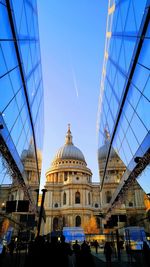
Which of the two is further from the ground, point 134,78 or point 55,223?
point 134,78

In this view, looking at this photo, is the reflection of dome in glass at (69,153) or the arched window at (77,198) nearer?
the arched window at (77,198)

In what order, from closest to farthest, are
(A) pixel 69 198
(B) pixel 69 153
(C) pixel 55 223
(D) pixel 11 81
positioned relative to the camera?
(D) pixel 11 81
(C) pixel 55 223
(A) pixel 69 198
(B) pixel 69 153

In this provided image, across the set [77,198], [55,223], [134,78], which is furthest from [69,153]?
[134,78]

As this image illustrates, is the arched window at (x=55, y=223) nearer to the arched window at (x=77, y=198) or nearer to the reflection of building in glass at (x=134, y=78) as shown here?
the arched window at (x=77, y=198)

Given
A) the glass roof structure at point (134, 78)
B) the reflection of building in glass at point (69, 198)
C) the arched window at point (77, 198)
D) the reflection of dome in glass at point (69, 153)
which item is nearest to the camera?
the glass roof structure at point (134, 78)

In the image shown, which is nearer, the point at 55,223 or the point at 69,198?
the point at 55,223

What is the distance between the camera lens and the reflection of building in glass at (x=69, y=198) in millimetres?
80375

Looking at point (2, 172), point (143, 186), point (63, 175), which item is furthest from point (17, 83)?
point (63, 175)

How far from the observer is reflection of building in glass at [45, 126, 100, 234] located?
80.4m

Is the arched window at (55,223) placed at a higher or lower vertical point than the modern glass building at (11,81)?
lower

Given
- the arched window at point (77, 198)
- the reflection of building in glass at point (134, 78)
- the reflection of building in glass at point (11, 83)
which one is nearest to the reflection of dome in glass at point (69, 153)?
the arched window at point (77, 198)

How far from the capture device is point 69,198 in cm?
8444

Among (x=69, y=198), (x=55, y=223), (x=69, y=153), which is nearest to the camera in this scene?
(x=55, y=223)

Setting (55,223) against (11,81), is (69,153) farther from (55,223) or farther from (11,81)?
(11,81)
